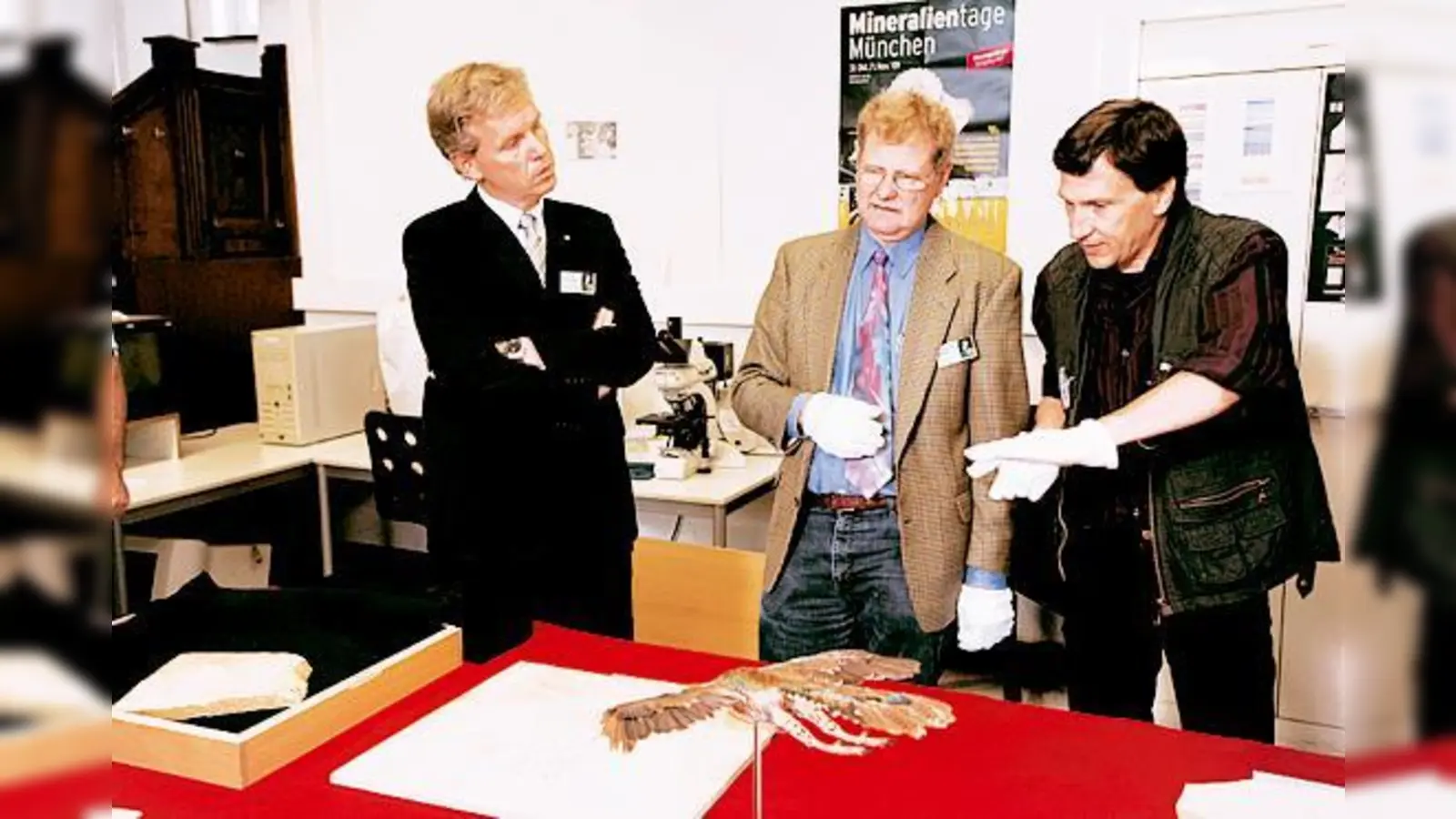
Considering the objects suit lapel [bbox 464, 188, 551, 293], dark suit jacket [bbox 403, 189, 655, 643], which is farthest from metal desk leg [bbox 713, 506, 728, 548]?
suit lapel [bbox 464, 188, 551, 293]

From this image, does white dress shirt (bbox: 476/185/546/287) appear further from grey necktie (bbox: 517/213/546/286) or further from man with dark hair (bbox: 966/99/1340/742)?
man with dark hair (bbox: 966/99/1340/742)

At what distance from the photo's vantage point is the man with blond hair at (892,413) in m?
1.97

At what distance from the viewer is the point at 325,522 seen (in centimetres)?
357

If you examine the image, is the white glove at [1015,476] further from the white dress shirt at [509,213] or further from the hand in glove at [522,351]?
the white dress shirt at [509,213]

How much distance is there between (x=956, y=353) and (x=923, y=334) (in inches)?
2.8

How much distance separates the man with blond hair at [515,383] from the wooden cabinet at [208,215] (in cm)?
152

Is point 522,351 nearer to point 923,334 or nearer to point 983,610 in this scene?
point 923,334

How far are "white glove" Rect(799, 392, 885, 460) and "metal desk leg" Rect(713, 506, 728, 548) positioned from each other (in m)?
0.93

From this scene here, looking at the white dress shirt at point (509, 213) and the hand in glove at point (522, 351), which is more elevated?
the white dress shirt at point (509, 213)

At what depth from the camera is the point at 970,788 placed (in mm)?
1174

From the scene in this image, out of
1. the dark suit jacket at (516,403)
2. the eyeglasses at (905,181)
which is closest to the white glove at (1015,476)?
the eyeglasses at (905,181)

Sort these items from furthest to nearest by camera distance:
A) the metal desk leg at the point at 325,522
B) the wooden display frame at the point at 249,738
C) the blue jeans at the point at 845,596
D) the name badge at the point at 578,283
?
1. the metal desk leg at the point at 325,522
2. the name badge at the point at 578,283
3. the blue jeans at the point at 845,596
4. the wooden display frame at the point at 249,738

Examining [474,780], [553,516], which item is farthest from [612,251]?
[474,780]

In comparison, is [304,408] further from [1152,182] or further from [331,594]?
[1152,182]
